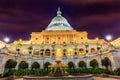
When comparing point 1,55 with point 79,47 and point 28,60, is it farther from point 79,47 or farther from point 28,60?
point 79,47

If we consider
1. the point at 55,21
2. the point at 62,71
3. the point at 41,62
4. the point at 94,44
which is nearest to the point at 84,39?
the point at 94,44

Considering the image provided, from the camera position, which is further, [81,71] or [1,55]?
[1,55]

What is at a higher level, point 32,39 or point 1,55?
point 32,39

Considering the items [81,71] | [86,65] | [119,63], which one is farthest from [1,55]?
[119,63]

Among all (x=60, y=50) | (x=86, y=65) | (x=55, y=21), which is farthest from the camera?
(x=55, y=21)

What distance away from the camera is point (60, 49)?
259 feet

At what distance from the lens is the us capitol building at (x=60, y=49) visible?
5238 cm

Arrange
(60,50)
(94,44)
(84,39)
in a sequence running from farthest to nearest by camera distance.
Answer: (84,39)
(94,44)
(60,50)

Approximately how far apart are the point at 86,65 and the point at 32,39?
45.6 m

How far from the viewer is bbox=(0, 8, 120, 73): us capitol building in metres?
52.4

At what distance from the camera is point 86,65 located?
6294 centimetres

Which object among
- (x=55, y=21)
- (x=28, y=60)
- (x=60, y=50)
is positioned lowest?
(x=28, y=60)

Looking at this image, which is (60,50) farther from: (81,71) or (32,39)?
(81,71)

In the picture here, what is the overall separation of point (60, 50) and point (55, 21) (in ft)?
140
